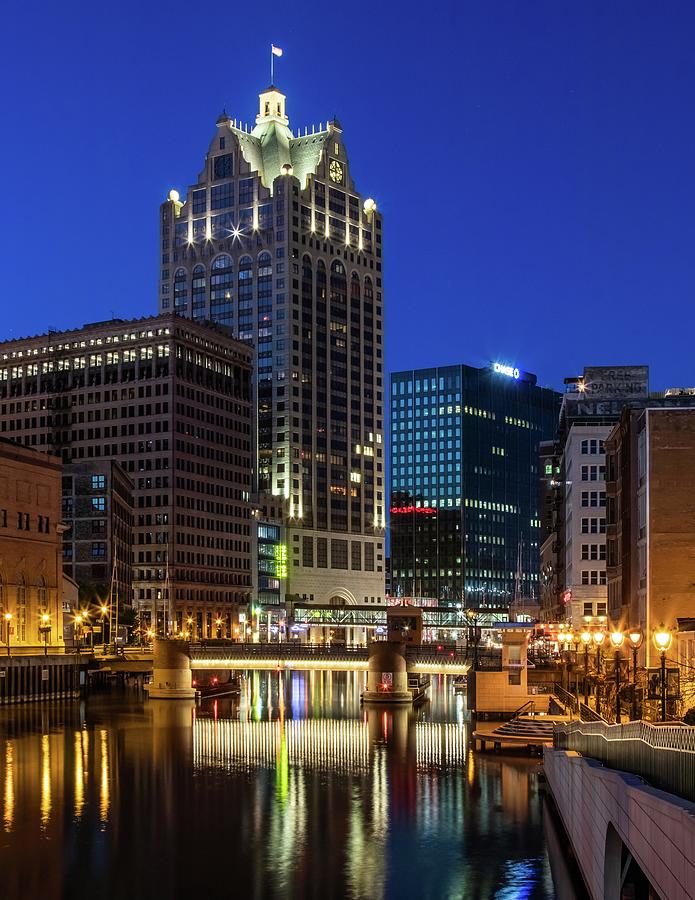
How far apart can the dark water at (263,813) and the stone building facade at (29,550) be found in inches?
1132

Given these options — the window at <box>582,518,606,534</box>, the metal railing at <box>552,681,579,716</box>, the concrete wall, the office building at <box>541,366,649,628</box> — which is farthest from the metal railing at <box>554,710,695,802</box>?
the window at <box>582,518,606,534</box>

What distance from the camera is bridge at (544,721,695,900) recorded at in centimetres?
2525

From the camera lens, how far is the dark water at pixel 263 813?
2248 inches

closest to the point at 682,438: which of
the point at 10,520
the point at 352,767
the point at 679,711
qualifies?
the point at 352,767

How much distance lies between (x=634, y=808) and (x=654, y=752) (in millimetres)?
1390

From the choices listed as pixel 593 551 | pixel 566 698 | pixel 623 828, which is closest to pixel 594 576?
pixel 593 551

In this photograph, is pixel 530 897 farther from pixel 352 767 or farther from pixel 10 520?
pixel 10 520

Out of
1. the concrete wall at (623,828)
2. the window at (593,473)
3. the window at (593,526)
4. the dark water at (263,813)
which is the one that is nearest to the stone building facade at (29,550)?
the dark water at (263,813)

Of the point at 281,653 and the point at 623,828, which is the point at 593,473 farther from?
the point at 623,828

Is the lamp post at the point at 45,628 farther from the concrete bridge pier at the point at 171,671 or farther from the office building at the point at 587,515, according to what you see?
the office building at the point at 587,515

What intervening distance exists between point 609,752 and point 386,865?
898 inches

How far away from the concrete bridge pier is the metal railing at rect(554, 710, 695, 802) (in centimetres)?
11767

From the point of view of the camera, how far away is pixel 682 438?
350ft

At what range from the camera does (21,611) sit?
508 ft
